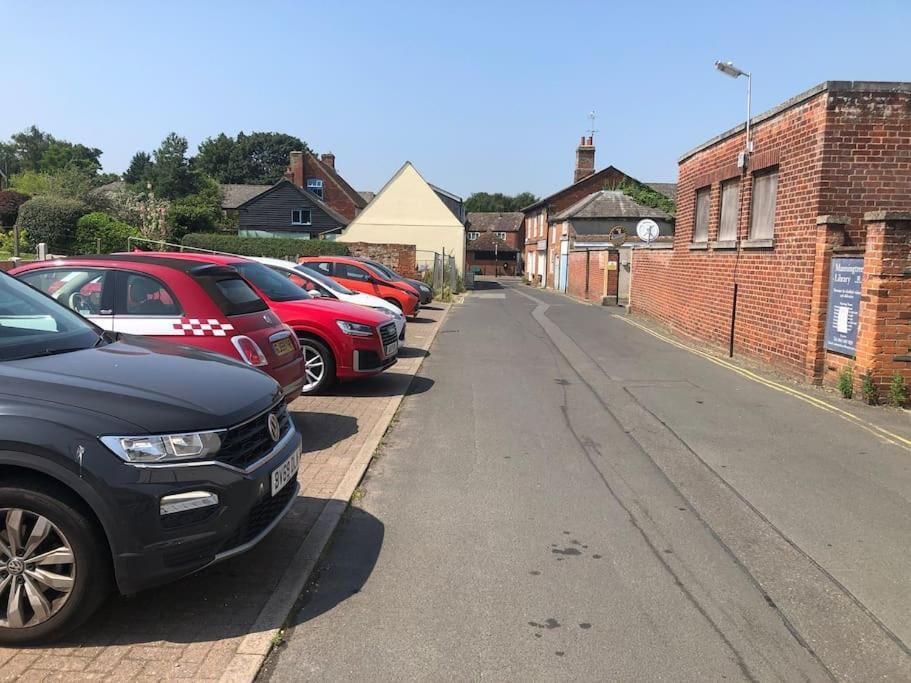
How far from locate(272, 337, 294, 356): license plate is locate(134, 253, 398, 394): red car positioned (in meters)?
1.94

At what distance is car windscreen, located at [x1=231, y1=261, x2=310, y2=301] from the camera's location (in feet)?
27.9

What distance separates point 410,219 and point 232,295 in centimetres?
4074

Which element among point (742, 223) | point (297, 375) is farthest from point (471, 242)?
point (297, 375)

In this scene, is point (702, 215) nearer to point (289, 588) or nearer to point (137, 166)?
point (289, 588)

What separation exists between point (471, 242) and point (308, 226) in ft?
116

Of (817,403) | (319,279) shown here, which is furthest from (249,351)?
(817,403)

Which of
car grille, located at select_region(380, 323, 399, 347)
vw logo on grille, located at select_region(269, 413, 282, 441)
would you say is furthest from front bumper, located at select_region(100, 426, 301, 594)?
car grille, located at select_region(380, 323, 399, 347)

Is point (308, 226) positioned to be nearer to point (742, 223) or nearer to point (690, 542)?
point (742, 223)

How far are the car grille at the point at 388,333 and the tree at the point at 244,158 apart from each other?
3884 inches

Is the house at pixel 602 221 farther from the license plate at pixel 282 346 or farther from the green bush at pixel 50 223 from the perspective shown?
the license plate at pixel 282 346

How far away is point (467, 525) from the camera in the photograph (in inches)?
184

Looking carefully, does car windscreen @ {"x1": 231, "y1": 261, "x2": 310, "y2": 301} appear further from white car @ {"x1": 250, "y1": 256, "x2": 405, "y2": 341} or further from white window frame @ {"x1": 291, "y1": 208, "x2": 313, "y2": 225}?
white window frame @ {"x1": 291, "y1": 208, "x2": 313, "y2": 225}

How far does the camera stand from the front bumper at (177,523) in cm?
299

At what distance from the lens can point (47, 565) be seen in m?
3.00
